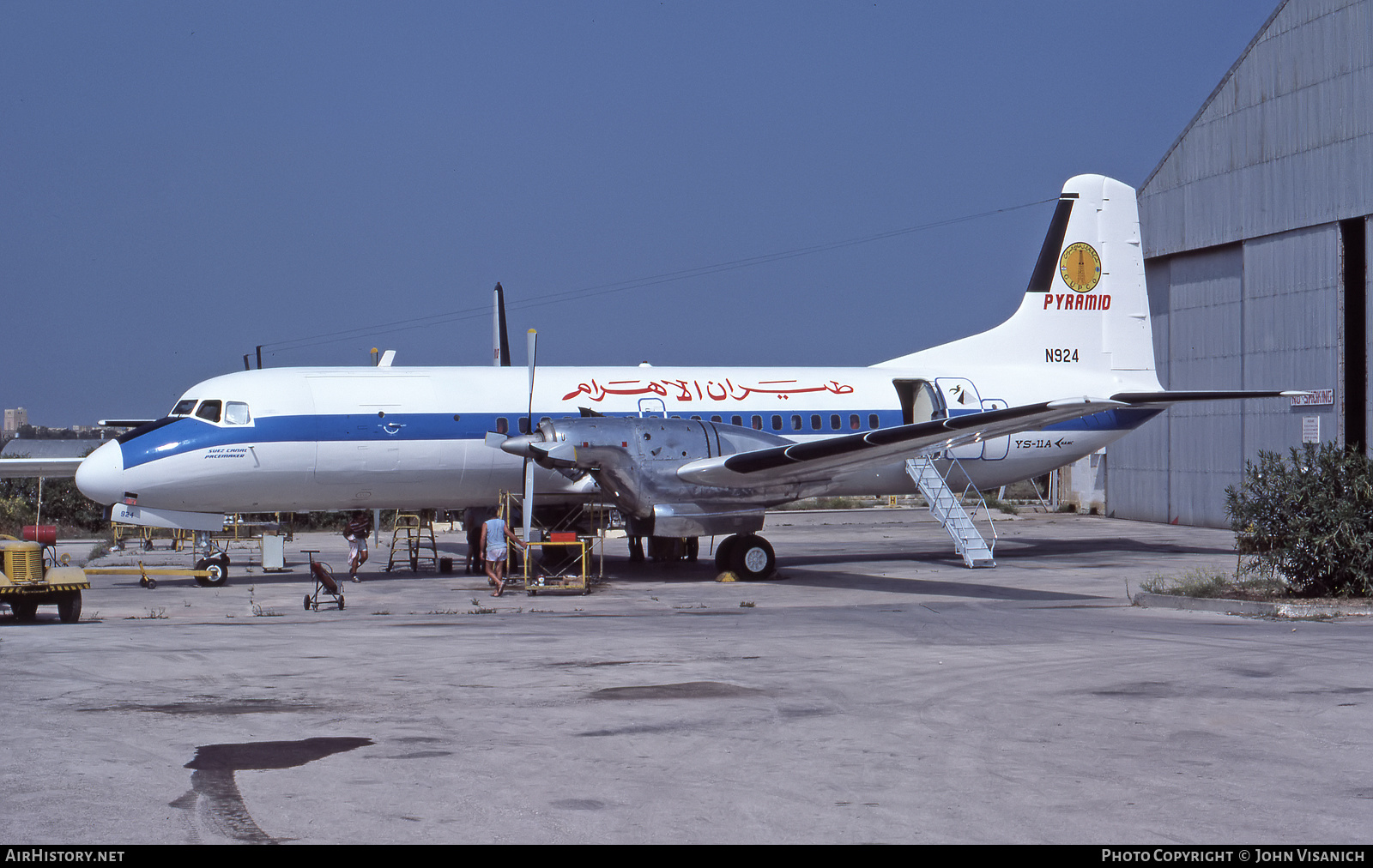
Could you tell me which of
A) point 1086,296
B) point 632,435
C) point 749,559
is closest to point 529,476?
point 632,435

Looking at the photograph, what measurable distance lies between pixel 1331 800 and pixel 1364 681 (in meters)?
4.03

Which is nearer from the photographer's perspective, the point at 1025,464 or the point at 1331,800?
the point at 1331,800

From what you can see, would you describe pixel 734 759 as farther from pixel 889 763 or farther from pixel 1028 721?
pixel 1028 721

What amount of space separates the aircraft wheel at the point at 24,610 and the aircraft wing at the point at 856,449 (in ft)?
29.6

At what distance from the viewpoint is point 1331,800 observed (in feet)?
20.6

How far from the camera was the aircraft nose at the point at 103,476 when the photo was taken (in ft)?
63.4

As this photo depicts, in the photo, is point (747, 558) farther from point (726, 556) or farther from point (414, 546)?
point (414, 546)

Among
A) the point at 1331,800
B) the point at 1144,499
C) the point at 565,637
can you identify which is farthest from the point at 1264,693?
the point at 1144,499

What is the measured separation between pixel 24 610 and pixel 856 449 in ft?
36.7

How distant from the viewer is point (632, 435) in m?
19.5

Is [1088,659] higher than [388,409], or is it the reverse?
[388,409]

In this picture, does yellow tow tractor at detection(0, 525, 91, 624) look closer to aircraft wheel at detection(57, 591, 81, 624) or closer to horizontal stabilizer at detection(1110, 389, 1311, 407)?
aircraft wheel at detection(57, 591, 81, 624)

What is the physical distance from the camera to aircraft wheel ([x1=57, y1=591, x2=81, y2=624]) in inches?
583

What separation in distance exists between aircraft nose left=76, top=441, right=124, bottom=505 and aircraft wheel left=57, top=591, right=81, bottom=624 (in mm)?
4694
